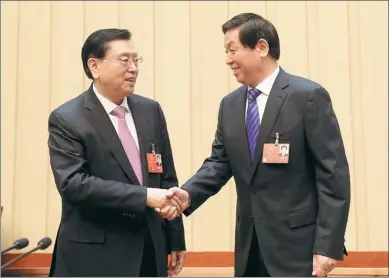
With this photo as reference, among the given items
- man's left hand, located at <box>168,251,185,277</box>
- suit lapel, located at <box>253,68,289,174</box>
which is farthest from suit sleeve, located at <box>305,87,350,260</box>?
man's left hand, located at <box>168,251,185,277</box>

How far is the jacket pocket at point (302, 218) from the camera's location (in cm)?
192

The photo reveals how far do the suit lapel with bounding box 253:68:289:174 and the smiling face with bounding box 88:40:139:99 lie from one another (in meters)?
0.60

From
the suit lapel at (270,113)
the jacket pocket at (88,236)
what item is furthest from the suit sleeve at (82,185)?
the suit lapel at (270,113)

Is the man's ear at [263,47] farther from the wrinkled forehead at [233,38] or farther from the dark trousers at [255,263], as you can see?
the dark trousers at [255,263]

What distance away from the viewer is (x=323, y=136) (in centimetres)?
191

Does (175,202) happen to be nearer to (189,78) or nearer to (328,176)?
(328,176)

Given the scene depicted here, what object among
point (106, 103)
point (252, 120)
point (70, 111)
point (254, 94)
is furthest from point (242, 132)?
point (70, 111)

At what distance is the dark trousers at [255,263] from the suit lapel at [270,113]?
0.28 m

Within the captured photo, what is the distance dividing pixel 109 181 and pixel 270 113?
66 cm

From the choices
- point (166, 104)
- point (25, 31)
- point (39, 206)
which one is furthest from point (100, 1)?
point (39, 206)

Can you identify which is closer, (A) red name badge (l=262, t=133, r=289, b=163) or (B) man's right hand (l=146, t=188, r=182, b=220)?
(A) red name badge (l=262, t=133, r=289, b=163)

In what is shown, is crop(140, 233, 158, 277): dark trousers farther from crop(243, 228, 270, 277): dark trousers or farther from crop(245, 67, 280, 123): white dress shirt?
A: crop(245, 67, 280, 123): white dress shirt

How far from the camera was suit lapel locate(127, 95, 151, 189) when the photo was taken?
218 centimetres

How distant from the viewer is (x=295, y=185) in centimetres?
195
